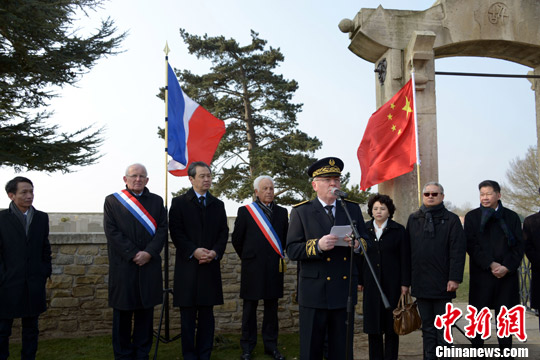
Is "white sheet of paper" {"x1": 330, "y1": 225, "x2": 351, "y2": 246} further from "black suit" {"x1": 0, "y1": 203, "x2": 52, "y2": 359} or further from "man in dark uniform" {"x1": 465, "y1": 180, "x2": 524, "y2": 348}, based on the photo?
"black suit" {"x1": 0, "y1": 203, "x2": 52, "y2": 359}

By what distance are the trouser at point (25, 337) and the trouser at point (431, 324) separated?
374cm

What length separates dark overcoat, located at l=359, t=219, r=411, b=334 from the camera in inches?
176

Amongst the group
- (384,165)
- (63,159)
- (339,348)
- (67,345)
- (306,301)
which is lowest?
(67,345)

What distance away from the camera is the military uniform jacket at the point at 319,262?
3438 millimetres

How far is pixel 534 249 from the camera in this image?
4.82 meters

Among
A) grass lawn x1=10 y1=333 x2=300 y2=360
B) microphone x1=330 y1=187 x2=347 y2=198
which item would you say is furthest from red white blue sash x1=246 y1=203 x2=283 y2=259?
microphone x1=330 y1=187 x2=347 y2=198

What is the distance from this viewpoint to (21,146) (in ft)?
52.7

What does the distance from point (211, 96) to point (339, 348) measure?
1890cm

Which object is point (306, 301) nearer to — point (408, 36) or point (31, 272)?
point (31, 272)

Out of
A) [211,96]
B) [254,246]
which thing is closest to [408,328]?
[254,246]

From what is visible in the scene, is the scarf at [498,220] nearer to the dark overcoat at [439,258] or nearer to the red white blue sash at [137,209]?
the dark overcoat at [439,258]

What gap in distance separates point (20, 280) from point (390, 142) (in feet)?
Result: 16.2

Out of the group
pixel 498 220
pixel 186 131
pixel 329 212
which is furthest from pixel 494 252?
pixel 186 131

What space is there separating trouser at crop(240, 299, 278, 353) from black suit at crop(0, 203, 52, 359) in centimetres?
205
